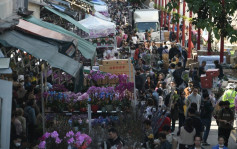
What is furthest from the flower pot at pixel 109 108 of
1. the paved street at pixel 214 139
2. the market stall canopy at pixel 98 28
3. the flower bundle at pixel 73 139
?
the market stall canopy at pixel 98 28

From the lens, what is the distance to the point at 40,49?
1473 centimetres

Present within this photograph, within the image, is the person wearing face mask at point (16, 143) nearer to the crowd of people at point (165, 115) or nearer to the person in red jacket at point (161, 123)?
the crowd of people at point (165, 115)

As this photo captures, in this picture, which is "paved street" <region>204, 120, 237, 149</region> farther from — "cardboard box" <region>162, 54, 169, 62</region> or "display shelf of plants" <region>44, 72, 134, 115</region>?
"cardboard box" <region>162, 54, 169, 62</region>

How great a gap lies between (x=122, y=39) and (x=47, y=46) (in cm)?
2764

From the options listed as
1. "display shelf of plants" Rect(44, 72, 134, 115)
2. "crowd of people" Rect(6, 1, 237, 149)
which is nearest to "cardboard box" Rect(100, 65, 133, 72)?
"crowd of people" Rect(6, 1, 237, 149)

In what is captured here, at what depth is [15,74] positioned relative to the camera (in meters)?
17.8

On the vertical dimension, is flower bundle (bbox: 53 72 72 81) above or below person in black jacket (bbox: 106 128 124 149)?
above

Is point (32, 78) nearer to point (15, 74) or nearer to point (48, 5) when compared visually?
point (15, 74)

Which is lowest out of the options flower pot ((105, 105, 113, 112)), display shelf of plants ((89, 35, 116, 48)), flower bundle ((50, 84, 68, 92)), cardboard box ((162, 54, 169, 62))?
flower pot ((105, 105, 113, 112))

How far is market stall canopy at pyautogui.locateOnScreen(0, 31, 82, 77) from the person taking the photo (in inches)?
555

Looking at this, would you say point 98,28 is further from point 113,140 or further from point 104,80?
point 113,140

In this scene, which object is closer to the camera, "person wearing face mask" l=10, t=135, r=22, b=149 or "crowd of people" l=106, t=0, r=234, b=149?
"person wearing face mask" l=10, t=135, r=22, b=149

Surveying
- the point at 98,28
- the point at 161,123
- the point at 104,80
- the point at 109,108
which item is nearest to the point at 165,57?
the point at 98,28

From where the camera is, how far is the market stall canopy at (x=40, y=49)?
14109mm
